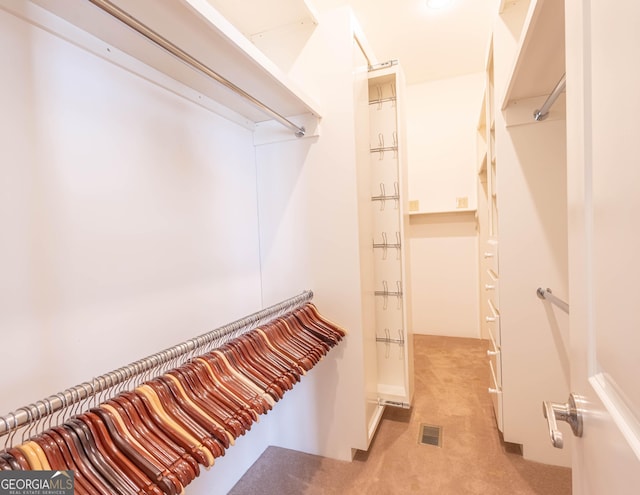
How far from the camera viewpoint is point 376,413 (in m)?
1.93

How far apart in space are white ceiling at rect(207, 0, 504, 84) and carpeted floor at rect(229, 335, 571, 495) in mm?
2482

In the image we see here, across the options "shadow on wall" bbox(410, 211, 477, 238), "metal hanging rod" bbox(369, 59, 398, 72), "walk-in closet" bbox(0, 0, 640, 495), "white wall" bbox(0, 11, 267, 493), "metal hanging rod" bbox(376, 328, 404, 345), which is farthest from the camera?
"shadow on wall" bbox(410, 211, 477, 238)

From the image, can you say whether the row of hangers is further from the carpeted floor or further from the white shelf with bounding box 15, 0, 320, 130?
the white shelf with bounding box 15, 0, 320, 130

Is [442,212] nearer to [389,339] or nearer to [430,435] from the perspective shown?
[389,339]

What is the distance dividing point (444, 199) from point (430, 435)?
257 cm

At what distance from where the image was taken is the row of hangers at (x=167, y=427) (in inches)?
23.9

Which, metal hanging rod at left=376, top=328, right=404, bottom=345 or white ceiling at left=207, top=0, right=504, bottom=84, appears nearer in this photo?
white ceiling at left=207, top=0, right=504, bottom=84

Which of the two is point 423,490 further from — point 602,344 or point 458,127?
point 458,127

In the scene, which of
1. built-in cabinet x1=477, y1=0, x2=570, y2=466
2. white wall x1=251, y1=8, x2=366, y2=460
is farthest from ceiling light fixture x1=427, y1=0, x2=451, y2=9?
white wall x1=251, y1=8, x2=366, y2=460

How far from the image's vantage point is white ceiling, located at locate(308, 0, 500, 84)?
92.5 inches

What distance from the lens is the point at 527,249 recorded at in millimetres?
1592

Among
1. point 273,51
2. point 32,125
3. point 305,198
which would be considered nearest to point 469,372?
point 305,198

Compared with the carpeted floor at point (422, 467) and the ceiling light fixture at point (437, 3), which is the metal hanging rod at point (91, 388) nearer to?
the carpeted floor at point (422, 467)

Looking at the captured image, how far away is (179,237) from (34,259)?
A: 0.50 meters
